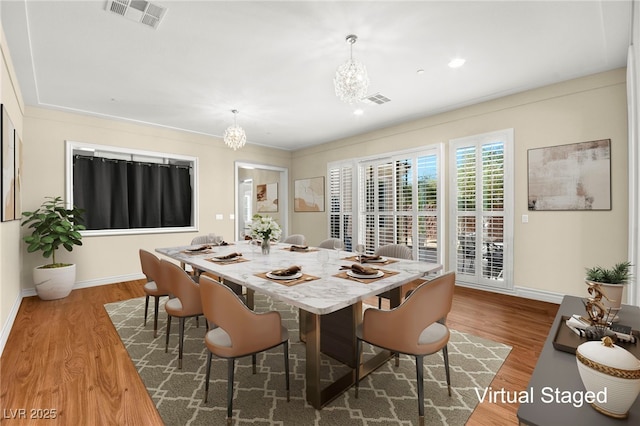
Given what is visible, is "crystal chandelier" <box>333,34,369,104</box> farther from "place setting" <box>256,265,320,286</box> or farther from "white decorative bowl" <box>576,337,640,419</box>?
"white decorative bowl" <box>576,337,640,419</box>

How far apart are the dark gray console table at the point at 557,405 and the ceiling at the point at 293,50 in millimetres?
2407

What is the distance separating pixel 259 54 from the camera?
2.87 meters

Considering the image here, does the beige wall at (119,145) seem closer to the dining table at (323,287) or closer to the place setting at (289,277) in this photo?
the dining table at (323,287)

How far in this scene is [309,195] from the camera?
693 centimetres

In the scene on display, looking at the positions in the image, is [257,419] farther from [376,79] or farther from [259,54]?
[376,79]

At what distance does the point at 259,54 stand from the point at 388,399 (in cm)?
314

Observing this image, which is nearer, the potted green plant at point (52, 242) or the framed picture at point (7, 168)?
the framed picture at point (7, 168)

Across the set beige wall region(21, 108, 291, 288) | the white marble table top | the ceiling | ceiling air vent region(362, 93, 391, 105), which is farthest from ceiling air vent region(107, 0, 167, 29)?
beige wall region(21, 108, 291, 288)

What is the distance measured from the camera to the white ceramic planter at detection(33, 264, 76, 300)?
12.5 ft

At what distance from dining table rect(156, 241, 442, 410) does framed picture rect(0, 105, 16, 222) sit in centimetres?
147

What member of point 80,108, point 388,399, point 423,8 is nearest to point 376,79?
point 423,8

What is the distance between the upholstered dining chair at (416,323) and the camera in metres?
1.60

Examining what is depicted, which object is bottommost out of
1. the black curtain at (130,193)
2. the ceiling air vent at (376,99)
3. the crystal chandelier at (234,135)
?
the black curtain at (130,193)

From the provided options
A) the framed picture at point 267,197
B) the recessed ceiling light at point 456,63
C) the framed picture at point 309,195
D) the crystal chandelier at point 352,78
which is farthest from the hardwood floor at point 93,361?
the framed picture at point 267,197
